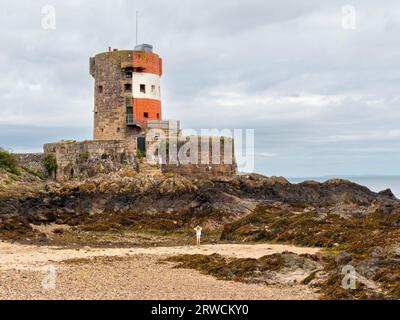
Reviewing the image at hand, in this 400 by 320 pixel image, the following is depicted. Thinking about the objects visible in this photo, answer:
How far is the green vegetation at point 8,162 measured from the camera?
3712cm

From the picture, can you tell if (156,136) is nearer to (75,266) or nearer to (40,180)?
(40,180)

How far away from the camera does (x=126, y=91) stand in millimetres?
39000

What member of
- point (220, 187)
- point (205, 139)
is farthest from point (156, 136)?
point (220, 187)

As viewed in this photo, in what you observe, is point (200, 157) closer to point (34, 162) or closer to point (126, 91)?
point (126, 91)

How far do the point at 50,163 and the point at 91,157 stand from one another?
13.2 feet

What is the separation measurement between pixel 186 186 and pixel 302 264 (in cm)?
1573

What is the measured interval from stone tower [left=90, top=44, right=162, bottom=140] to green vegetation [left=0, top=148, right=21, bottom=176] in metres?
5.91

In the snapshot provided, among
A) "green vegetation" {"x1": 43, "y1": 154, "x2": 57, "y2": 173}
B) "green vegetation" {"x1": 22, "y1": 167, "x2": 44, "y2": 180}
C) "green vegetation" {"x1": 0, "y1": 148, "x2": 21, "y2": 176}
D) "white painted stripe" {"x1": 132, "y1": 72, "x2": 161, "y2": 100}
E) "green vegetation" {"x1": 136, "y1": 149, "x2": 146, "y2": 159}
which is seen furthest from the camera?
"green vegetation" {"x1": 43, "y1": 154, "x2": 57, "y2": 173}

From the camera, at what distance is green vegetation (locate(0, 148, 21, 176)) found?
37119 mm

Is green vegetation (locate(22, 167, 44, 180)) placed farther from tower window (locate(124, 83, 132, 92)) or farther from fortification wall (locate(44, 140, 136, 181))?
tower window (locate(124, 83, 132, 92))

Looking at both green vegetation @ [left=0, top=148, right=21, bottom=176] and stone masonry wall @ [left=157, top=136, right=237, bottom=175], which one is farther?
green vegetation @ [left=0, top=148, right=21, bottom=176]

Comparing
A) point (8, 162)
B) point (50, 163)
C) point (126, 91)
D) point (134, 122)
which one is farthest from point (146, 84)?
point (8, 162)

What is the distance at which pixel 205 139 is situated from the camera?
1452 inches

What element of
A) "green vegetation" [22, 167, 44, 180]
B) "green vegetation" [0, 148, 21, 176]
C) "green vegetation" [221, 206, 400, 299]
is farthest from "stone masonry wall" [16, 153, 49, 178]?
"green vegetation" [221, 206, 400, 299]
